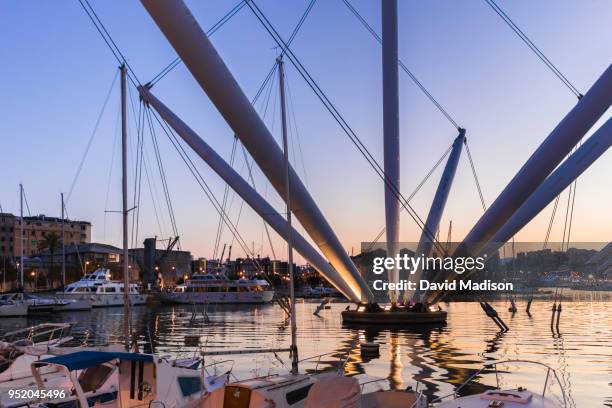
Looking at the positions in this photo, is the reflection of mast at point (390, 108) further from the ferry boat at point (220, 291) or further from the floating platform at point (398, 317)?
the ferry boat at point (220, 291)

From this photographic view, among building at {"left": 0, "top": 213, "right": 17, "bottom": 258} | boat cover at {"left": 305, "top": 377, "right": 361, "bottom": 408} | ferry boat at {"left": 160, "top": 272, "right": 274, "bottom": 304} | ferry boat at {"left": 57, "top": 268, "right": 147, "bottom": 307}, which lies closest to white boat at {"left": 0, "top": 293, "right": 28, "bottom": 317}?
ferry boat at {"left": 57, "top": 268, "right": 147, "bottom": 307}

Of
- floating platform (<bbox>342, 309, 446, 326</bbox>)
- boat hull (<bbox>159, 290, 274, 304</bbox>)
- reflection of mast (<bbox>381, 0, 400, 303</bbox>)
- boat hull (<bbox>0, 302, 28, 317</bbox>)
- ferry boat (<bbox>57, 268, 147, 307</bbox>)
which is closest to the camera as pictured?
reflection of mast (<bbox>381, 0, 400, 303</bbox>)

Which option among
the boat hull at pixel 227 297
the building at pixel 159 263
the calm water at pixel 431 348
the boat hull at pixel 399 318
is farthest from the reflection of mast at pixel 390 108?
the building at pixel 159 263

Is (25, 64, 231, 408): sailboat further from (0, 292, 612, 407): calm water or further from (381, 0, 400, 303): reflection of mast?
(381, 0, 400, 303): reflection of mast

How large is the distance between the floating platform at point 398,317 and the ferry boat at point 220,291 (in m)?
54.6

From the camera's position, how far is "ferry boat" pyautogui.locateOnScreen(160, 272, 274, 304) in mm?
100500

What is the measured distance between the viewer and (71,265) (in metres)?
148

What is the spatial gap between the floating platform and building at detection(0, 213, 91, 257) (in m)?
128

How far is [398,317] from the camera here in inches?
1751

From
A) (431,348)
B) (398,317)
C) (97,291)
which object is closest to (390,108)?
(431,348)

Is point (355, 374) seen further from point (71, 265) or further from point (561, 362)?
point (71, 265)

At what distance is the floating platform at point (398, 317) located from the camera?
4441 cm

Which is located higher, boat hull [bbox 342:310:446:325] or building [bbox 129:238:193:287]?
building [bbox 129:238:193:287]

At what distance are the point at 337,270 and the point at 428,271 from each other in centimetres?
1016
